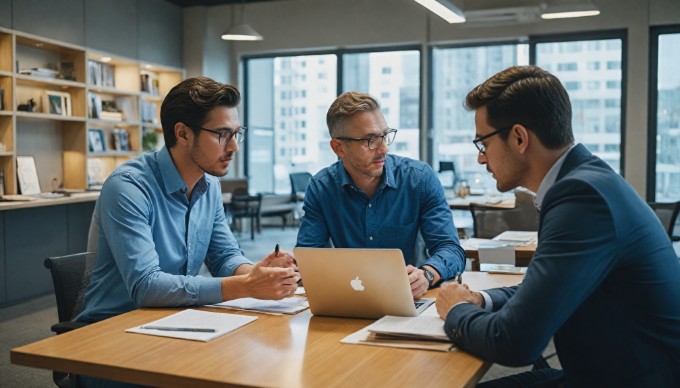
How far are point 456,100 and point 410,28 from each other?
120 centimetres

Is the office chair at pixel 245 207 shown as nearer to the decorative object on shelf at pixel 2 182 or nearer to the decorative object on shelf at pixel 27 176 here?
the decorative object on shelf at pixel 27 176

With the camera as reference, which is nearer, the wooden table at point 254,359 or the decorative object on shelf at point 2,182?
the wooden table at point 254,359

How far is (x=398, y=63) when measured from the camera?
9992 mm

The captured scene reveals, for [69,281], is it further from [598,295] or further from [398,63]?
[398,63]

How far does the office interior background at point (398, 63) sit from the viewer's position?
835 cm

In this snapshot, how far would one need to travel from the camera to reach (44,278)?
20.7ft

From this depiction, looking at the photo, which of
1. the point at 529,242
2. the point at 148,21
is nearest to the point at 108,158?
the point at 148,21

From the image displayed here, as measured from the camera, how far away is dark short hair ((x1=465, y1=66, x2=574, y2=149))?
5.41ft

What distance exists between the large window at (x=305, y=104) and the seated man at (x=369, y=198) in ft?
23.8

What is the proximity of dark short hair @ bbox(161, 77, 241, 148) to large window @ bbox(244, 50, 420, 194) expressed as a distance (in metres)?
7.76

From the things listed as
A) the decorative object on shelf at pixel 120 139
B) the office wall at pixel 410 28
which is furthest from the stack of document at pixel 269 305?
the office wall at pixel 410 28

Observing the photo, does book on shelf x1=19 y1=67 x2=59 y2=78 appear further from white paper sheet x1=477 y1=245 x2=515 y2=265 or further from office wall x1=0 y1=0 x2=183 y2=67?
white paper sheet x1=477 y1=245 x2=515 y2=265

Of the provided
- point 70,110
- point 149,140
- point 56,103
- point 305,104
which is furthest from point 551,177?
point 305,104

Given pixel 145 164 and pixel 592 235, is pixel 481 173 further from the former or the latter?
pixel 592 235
